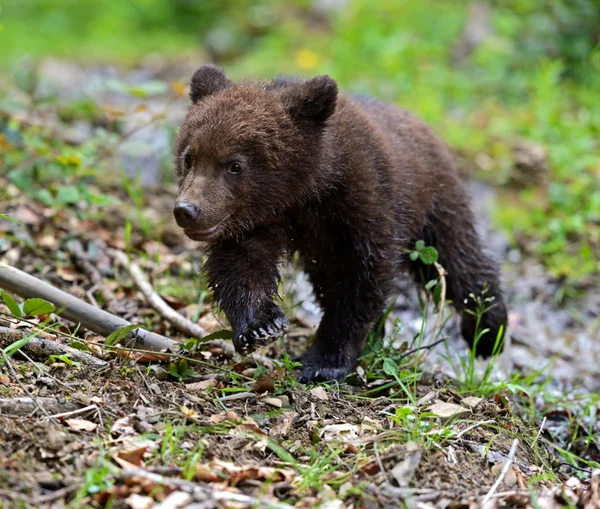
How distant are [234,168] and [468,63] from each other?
27.2 ft

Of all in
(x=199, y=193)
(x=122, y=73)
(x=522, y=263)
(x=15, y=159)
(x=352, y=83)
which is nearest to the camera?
(x=199, y=193)

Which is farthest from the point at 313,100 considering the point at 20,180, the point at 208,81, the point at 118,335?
the point at 20,180

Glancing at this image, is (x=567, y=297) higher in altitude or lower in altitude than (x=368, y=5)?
lower

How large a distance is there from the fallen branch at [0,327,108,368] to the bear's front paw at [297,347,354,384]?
1.24 meters

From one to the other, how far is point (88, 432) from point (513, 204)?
249 inches

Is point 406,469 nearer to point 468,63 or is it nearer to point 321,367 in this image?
point 321,367

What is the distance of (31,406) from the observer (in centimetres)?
348

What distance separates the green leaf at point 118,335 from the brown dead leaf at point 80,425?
68 cm

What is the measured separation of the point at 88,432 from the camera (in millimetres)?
3430

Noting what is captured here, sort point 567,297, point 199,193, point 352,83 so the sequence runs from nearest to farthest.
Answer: point 199,193, point 567,297, point 352,83

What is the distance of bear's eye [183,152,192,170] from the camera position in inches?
173

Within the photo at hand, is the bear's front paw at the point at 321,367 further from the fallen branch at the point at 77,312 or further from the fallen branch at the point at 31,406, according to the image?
the fallen branch at the point at 31,406

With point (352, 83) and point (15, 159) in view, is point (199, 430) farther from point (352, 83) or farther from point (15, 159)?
point (352, 83)

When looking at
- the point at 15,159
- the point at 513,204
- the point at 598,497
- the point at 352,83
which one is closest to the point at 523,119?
the point at 513,204
